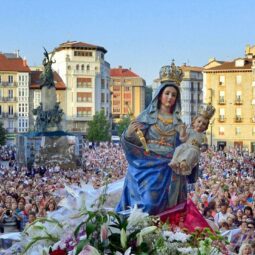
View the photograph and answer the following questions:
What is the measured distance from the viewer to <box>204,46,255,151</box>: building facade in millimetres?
80938

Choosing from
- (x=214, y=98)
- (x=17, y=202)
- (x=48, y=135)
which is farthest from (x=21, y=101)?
(x=17, y=202)

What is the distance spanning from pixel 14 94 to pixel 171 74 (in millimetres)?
89509

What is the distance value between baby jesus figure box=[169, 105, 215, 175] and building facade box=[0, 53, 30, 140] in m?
88.6

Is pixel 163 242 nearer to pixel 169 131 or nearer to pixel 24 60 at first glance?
pixel 169 131

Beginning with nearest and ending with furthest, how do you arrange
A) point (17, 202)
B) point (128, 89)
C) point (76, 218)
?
point (76, 218)
point (17, 202)
point (128, 89)

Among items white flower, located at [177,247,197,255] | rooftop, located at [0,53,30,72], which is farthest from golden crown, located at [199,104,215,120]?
rooftop, located at [0,53,30,72]

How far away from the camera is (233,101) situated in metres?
81.6

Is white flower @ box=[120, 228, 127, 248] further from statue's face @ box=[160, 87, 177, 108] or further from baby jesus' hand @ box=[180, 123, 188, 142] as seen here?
statue's face @ box=[160, 87, 177, 108]

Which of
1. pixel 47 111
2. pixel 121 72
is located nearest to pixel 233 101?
pixel 47 111

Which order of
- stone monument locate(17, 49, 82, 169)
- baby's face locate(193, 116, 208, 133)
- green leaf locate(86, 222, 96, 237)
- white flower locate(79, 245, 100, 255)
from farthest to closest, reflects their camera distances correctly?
stone monument locate(17, 49, 82, 169) < baby's face locate(193, 116, 208, 133) < green leaf locate(86, 222, 96, 237) < white flower locate(79, 245, 100, 255)

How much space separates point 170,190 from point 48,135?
3426cm

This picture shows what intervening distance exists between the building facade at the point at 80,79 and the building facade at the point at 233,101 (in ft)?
64.5

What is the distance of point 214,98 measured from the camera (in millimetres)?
82812

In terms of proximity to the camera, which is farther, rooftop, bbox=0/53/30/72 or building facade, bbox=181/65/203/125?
building facade, bbox=181/65/203/125
